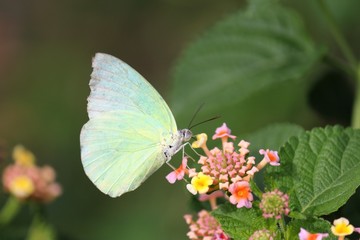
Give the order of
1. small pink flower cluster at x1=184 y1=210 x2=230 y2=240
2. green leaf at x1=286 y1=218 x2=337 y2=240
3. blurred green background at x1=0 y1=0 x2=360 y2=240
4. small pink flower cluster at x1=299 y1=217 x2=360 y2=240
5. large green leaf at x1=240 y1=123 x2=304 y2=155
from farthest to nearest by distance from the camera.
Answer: blurred green background at x1=0 y1=0 x2=360 y2=240
large green leaf at x1=240 y1=123 x2=304 y2=155
small pink flower cluster at x1=184 y1=210 x2=230 y2=240
green leaf at x1=286 y1=218 x2=337 y2=240
small pink flower cluster at x1=299 y1=217 x2=360 y2=240

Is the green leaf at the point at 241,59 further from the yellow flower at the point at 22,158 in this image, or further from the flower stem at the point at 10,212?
the flower stem at the point at 10,212

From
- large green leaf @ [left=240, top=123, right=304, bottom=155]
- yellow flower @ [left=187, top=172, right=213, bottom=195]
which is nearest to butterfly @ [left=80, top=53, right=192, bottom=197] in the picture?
large green leaf @ [left=240, top=123, right=304, bottom=155]

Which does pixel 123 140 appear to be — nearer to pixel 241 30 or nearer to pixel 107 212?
pixel 241 30

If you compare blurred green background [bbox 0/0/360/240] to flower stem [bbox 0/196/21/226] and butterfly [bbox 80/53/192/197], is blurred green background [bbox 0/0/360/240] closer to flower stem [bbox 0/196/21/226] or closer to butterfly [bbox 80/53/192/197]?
flower stem [bbox 0/196/21/226]

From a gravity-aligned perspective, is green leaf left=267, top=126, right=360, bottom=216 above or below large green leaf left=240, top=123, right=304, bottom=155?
below

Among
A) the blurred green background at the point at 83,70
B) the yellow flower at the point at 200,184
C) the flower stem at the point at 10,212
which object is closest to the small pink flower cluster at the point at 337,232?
the yellow flower at the point at 200,184

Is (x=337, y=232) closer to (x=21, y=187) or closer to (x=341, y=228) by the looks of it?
(x=341, y=228)

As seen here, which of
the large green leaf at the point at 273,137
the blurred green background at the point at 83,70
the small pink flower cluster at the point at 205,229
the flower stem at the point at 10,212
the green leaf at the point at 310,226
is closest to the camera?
the green leaf at the point at 310,226

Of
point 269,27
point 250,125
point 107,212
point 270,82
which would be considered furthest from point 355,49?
point 107,212
